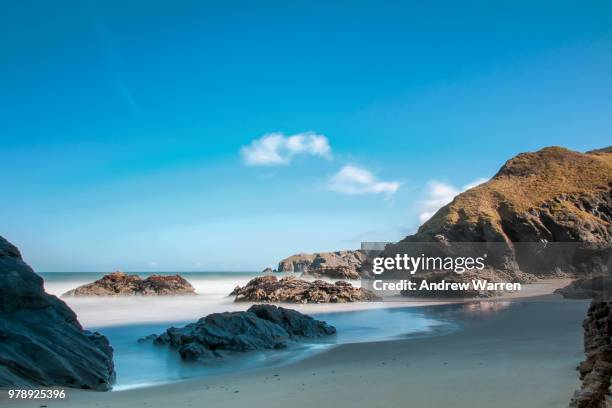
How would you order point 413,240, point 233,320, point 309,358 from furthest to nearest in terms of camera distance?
1. point 413,240
2. point 233,320
3. point 309,358

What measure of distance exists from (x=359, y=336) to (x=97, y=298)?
23.1 metres

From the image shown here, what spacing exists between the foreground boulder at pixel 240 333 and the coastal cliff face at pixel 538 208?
3490 cm

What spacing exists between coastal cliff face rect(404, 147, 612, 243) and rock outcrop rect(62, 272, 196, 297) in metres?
25.8

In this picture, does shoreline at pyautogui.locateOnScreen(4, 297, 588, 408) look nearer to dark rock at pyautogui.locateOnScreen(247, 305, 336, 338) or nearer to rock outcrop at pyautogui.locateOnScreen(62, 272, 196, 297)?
dark rock at pyautogui.locateOnScreen(247, 305, 336, 338)

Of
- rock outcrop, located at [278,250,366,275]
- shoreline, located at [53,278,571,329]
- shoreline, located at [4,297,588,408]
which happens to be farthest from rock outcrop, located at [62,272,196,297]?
rock outcrop, located at [278,250,366,275]

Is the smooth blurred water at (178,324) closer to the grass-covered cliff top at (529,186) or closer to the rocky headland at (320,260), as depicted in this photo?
the grass-covered cliff top at (529,186)

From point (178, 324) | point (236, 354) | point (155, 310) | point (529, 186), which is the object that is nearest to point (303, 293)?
point (155, 310)

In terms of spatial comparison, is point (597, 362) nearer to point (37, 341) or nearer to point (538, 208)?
point (37, 341)

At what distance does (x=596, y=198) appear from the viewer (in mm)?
49062

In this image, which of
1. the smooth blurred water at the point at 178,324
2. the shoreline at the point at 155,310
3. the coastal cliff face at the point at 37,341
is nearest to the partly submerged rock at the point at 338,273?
the shoreline at the point at 155,310

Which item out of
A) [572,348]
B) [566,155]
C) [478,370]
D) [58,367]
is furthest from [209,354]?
[566,155]

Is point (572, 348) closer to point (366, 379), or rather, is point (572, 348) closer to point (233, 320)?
point (366, 379)

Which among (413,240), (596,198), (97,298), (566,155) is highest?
(566,155)

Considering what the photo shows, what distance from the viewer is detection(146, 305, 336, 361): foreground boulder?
10438mm
